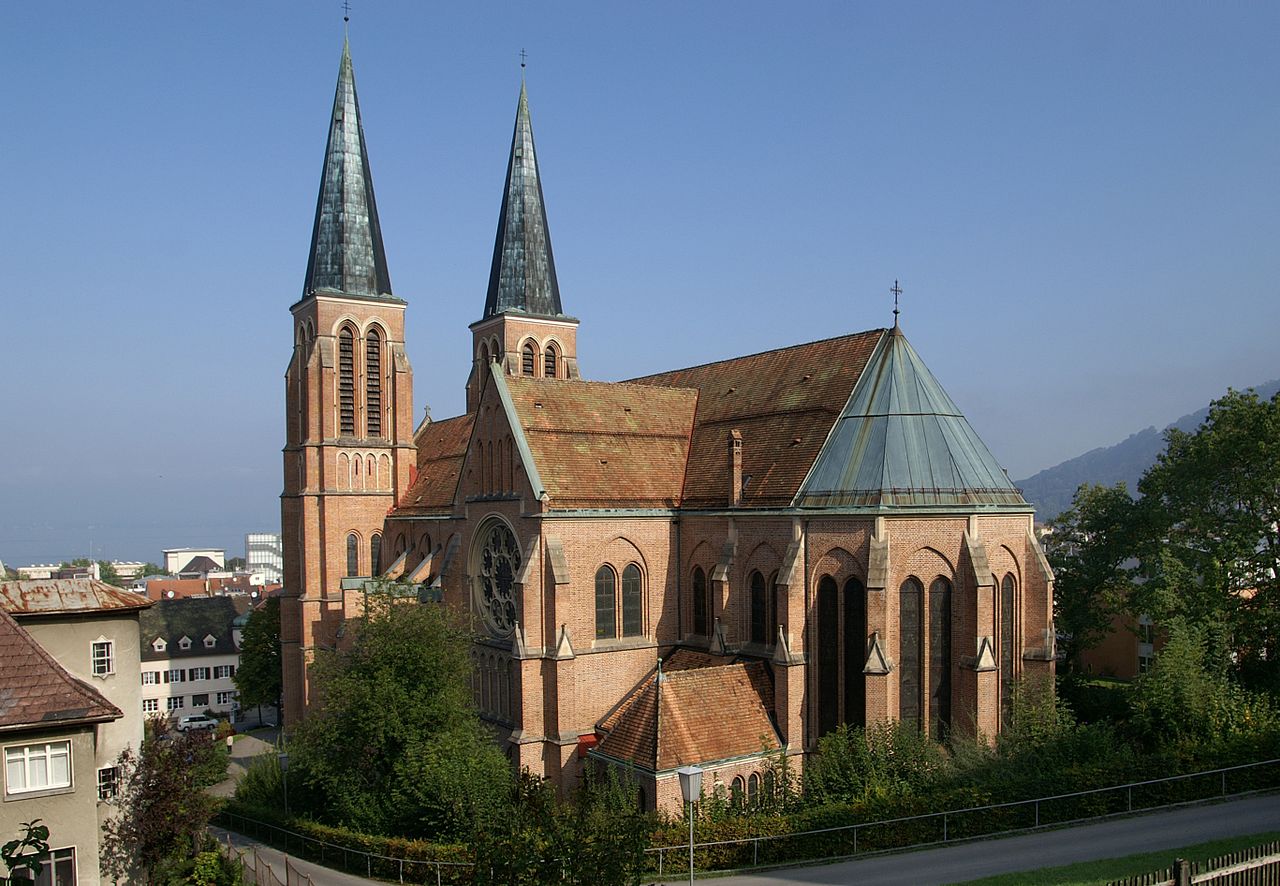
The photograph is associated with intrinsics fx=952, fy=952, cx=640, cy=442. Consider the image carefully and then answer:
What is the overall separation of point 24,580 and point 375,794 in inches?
494

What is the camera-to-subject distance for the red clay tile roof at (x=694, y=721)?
2944cm

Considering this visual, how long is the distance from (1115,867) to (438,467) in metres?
37.9

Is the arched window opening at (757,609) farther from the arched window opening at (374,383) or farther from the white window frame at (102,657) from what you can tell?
the arched window opening at (374,383)

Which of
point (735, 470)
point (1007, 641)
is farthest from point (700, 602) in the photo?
point (1007, 641)

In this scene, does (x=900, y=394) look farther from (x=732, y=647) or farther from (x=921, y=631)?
(x=732, y=647)

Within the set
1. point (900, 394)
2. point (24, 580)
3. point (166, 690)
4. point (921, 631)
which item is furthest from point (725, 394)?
point (166, 690)

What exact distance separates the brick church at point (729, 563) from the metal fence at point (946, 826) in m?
4.02

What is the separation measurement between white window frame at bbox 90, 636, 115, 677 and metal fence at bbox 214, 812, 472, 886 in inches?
333

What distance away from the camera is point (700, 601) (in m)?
38.1

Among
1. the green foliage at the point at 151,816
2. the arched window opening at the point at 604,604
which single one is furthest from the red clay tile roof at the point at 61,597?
the arched window opening at the point at 604,604

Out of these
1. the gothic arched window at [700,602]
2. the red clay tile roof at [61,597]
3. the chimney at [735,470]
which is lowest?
the gothic arched window at [700,602]

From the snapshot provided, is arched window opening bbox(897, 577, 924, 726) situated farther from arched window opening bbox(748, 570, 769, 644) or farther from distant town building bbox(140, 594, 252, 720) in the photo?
distant town building bbox(140, 594, 252, 720)

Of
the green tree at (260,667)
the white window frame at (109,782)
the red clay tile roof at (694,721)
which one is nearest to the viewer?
the white window frame at (109,782)

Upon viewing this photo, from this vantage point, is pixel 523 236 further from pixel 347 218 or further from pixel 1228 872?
pixel 1228 872
